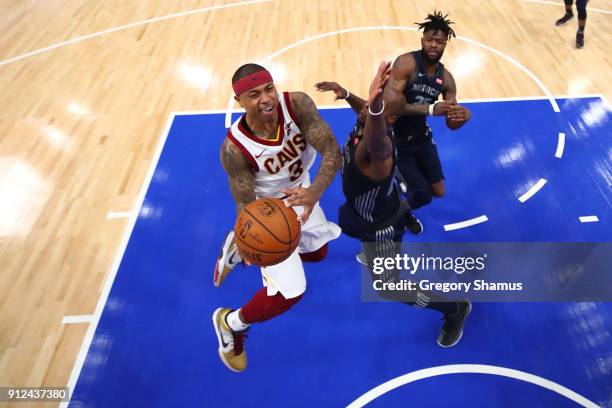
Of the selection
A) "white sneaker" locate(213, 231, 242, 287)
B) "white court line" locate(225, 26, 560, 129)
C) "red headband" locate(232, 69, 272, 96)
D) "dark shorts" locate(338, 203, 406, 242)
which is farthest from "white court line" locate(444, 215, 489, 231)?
"red headband" locate(232, 69, 272, 96)

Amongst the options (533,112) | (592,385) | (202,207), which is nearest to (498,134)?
(533,112)

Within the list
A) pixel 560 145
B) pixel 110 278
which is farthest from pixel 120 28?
pixel 560 145

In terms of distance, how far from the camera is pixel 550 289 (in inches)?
167

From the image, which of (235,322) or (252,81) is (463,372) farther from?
(252,81)

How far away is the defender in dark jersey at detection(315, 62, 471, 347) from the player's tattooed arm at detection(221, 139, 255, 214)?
71cm

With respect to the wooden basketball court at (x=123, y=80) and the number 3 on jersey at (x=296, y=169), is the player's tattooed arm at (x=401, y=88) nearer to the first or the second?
the number 3 on jersey at (x=296, y=169)

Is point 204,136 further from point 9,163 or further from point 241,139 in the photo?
point 241,139

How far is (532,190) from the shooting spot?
5199mm

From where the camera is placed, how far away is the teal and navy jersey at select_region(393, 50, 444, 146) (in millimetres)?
4195

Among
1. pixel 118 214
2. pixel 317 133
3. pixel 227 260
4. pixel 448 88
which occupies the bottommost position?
pixel 118 214

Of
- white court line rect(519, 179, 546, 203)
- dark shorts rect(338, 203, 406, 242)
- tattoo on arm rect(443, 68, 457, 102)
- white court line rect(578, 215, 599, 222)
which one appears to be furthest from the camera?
white court line rect(519, 179, 546, 203)

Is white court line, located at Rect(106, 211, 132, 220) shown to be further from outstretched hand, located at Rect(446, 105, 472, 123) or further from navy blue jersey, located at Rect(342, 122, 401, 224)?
outstretched hand, located at Rect(446, 105, 472, 123)

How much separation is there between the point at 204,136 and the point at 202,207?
1.41 meters

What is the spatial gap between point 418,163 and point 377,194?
146 centimetres
